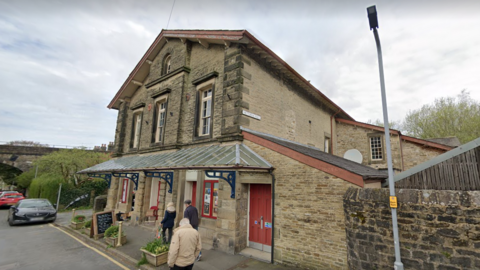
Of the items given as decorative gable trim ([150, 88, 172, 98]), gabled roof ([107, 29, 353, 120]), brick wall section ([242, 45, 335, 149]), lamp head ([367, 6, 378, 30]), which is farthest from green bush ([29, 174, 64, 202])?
lamp head ([367, 6, 378, 30])

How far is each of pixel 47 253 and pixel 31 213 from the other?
7283 millimetres

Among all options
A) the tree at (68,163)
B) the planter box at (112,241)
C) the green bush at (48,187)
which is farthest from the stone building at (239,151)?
the tree at (68,163)

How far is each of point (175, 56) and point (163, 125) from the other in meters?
4.02

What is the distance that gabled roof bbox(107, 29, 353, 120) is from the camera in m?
8.62

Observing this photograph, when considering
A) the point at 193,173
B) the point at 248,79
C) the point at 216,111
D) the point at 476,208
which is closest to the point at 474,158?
the point at 476,208

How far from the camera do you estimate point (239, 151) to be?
24.2ft

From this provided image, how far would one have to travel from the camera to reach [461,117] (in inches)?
860

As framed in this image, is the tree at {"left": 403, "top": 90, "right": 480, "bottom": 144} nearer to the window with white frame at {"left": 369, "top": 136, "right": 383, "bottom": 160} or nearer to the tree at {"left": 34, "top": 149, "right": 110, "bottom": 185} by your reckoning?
the window with white frame at {"left": 369, "top": 136, "right": 383, "bottom": 160}

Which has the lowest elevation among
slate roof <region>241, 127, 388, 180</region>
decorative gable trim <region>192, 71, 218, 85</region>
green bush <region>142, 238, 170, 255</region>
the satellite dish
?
green bush <region>142, 238, 170, 255</region>

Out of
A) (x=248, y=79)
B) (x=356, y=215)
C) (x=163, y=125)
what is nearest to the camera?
(x=356, y=215)

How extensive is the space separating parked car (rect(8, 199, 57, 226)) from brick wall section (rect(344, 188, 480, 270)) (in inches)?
654

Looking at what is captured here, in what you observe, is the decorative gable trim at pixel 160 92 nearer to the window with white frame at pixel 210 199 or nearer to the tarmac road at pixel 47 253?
the window with white frame at pixel 210 199

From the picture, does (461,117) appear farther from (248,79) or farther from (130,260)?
(130,260)

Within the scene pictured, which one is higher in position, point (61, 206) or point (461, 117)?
point (461, 117)
